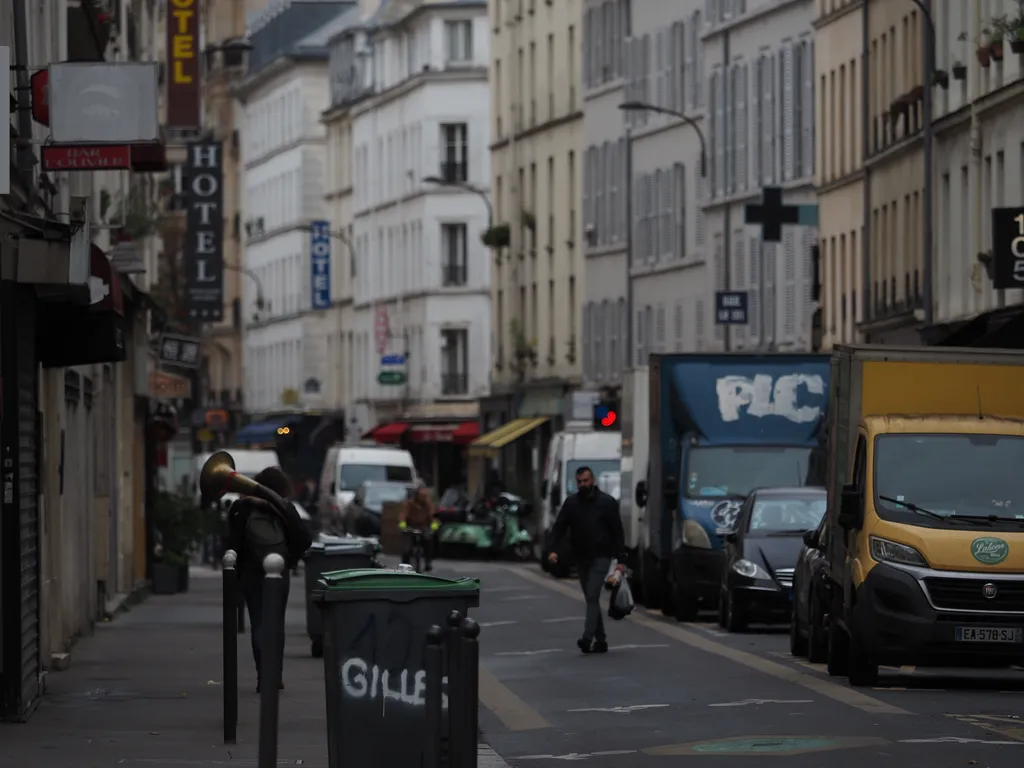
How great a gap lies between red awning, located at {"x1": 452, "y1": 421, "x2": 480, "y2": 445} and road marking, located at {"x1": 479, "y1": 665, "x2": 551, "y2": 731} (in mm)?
72791

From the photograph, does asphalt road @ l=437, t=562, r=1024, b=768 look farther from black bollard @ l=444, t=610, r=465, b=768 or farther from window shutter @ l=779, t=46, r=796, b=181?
window shutter @ l=779, t=46, r=796, b=181

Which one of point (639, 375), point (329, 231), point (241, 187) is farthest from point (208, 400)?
point (639, 375)

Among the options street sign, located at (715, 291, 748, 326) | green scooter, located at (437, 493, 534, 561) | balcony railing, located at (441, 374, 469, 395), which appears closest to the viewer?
street sign, located at (715, 291, 748, 326)

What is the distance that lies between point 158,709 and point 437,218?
82407mm

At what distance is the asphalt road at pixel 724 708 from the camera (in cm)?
1672

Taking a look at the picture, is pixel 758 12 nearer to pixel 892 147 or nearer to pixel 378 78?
pixel 892 147

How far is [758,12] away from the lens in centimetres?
6600

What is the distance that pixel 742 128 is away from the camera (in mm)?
67562

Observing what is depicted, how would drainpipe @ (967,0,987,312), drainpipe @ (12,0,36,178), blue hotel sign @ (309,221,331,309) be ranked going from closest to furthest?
drainpipe @ (12,0,36,178) < drainpipe @ (967,0,987,312) < blue hotel sign @ (309,221,331,309)

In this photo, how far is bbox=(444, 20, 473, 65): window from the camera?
103 m

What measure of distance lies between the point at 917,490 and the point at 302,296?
328 feet

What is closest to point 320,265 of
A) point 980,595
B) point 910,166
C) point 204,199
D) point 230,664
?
point 204,199

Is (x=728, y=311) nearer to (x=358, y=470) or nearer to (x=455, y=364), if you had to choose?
(x=358, y=470)

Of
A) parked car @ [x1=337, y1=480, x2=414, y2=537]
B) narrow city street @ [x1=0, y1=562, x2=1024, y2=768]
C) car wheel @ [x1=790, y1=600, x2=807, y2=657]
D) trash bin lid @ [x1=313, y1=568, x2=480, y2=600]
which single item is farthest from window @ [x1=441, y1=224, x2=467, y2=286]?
trash bin lid @ [x1=313, y1=568, x2=480, y2=600]
